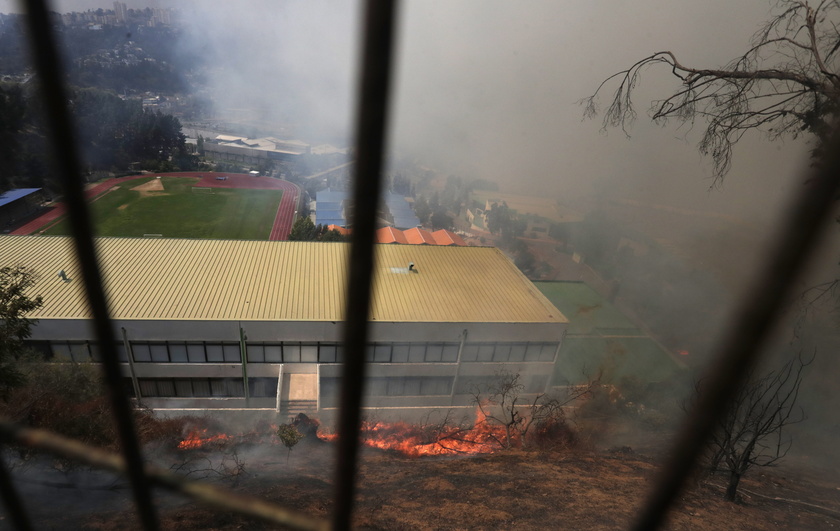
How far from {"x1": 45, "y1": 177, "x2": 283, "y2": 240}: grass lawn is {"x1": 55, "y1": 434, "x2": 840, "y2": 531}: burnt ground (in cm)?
1980

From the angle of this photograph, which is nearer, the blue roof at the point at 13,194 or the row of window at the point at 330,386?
the row of window at the point at 330,386

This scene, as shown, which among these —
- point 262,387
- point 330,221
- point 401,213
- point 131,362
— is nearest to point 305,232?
point 330,221

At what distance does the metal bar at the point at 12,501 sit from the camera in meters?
1.12

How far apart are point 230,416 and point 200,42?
84567 millimetres

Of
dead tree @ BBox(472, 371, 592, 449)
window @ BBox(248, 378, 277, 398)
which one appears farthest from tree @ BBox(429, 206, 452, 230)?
window @ BBox(248, 378, 277, 398)

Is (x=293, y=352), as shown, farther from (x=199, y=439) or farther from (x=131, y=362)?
(x=131, y=362)

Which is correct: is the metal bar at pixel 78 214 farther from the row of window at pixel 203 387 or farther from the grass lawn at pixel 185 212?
the grass lawn at pixel 185 212

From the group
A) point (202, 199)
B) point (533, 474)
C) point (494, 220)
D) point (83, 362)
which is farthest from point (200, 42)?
point (533, 474)

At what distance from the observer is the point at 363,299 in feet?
2.37

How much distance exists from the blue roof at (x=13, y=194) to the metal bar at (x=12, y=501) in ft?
98.7

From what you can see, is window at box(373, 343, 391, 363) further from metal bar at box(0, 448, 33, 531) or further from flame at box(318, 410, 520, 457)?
metal bar at box(0, 448, 33, 531)

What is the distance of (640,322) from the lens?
17.8m

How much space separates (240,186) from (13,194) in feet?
49.4

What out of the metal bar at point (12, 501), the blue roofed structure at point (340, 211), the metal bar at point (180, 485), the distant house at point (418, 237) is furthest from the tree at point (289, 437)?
the blue roofed structure at point (340, 211)
